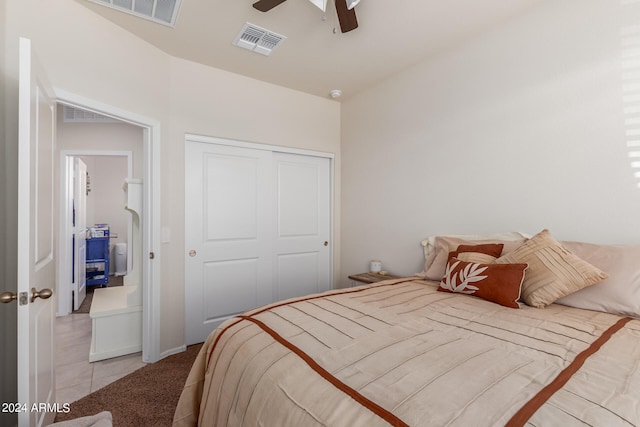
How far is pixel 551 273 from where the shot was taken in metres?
1.67

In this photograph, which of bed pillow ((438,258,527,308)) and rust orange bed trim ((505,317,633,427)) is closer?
rust orange bed trim ((505,317,633,427))

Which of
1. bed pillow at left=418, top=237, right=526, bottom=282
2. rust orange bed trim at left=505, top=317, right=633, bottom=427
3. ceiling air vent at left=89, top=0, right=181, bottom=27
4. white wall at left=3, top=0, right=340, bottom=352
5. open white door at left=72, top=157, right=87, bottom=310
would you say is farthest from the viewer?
open white door at left=72, top=157, right=87, bottom=310

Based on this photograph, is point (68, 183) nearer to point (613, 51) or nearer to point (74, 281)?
point (74, 281)

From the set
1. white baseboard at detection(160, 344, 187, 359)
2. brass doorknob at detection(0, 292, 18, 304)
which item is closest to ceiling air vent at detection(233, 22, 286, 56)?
brass doorknob at detection(0, 292, 18, 304)

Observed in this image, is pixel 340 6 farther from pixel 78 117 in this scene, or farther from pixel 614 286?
pixel 78 117

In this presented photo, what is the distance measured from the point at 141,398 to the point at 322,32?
2.94m

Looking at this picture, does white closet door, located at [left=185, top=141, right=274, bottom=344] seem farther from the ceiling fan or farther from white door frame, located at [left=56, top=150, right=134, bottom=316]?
the ceiling fan

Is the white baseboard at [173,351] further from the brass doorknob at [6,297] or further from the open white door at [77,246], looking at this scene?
the open white door at [77,246]

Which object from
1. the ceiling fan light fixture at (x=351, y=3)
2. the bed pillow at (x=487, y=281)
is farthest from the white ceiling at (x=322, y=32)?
the bed pillow at (x=487, y=281)

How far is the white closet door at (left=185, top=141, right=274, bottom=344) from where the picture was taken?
291 centimetres

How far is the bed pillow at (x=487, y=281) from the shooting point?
1687 millimetres

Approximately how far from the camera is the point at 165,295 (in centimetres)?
268

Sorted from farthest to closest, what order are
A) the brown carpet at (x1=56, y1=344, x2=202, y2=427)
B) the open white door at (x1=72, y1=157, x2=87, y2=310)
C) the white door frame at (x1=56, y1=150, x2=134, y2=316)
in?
the open white door at (x1=72, y1=157, x2=87, y2=310) → the white door frame at (x1=56, y1=150, x2=134, y2=316) → the brown carpet at (x1=56, y1=344, x2=202, y2=427)

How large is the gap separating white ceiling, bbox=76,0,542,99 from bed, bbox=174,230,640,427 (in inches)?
65.8
